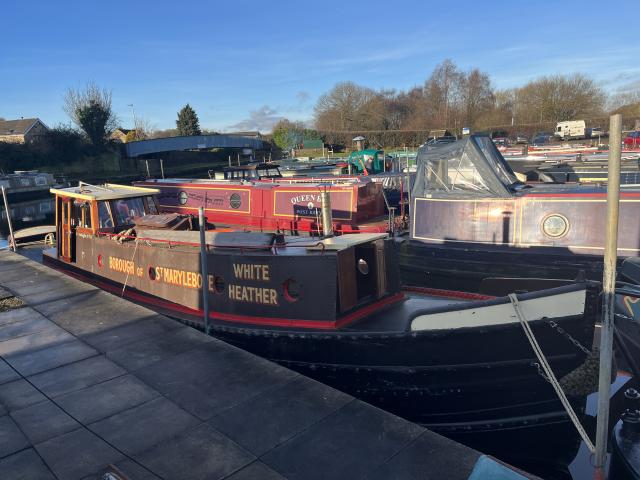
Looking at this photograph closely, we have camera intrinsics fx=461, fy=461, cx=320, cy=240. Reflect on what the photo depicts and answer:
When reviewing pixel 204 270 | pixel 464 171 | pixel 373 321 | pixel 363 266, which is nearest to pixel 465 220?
pixel 464 171

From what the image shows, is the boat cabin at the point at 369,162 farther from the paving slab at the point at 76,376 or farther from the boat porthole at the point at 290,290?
the paving slab at the point at 76,376

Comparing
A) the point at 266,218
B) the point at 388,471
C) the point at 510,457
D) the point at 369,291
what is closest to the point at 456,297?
the point at 369,291

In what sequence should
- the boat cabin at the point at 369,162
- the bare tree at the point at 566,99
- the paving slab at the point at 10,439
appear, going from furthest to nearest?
the bare tree at the point at 566,99 → the boat cabin at the point at 369,162 → the paving slab at the point at 10,439

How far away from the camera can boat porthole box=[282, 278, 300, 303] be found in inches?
240

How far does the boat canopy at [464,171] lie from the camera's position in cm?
839

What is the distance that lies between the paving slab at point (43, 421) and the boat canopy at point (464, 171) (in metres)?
7.04

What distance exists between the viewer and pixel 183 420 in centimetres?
433

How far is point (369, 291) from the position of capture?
22.4 ft

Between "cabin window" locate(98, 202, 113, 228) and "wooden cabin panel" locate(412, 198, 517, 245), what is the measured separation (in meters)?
5.93

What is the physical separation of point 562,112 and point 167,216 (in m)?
52.5

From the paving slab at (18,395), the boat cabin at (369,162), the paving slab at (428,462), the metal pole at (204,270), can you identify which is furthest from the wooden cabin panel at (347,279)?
the boat cabin at (369,162)

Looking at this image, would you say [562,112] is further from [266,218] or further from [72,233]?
[72,233]

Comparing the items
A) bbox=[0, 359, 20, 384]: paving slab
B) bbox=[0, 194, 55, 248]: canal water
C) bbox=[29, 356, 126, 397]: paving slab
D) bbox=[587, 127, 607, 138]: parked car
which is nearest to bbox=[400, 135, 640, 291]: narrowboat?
bbox=[29, 356, 126, 397]: paving slab

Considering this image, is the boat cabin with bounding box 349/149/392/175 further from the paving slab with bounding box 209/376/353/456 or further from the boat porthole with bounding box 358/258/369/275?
the paving slab with bounding box 209/376/353/456
